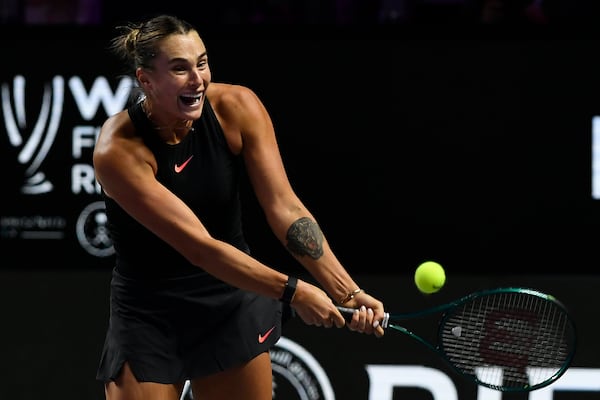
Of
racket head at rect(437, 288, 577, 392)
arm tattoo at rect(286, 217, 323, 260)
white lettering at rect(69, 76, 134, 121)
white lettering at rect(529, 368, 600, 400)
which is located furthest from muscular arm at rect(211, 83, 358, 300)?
white lettering at rect(529, 368, 600, 400)

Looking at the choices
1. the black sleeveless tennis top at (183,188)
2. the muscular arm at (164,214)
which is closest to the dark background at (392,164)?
the black sleeveless tennis top at (183,188)

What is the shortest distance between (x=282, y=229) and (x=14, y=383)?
203cm

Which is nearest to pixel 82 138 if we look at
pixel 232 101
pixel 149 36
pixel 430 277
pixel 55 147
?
pixel 55 147

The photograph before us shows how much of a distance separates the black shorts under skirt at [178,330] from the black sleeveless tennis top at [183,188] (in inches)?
2.2

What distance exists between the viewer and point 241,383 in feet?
12.3

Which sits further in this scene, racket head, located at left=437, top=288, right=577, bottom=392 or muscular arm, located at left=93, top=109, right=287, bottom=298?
racket head, located at left=437, top=288, right=577, bottom=392

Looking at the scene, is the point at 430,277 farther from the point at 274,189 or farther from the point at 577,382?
the point at 577,382

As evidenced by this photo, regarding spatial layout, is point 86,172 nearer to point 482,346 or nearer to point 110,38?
point 110,38

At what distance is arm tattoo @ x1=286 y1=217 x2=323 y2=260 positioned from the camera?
3756 mm

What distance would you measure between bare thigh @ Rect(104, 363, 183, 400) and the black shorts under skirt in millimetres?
19

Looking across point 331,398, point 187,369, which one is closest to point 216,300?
point 187,369

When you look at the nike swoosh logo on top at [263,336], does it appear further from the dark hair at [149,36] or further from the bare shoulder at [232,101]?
the dark hair at [149,36]

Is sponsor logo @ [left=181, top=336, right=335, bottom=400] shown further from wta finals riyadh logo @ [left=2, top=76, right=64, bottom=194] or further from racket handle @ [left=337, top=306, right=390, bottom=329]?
racket handle @ [left=337, top=306, right=390, bottom=329]

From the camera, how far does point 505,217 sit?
528 cm
